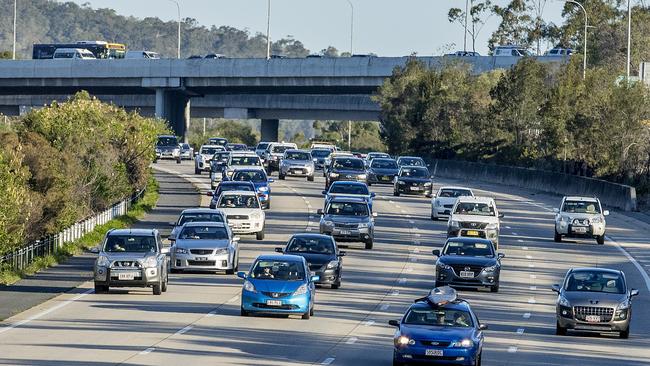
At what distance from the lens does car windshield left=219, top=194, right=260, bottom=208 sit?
178 ft

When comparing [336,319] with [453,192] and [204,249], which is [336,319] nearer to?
[204,249]

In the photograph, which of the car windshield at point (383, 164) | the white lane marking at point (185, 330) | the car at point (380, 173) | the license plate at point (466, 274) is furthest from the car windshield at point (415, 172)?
the white lane marking at point (185, 330)

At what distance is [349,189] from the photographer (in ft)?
202

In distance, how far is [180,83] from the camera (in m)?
130

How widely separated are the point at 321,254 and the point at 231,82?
89597 millimetres

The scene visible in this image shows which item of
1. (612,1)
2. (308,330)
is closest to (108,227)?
(308,330)

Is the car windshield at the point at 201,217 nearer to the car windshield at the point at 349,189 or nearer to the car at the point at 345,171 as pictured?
the car windshield at the point at 349,189

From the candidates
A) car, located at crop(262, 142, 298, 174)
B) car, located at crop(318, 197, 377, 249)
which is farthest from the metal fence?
car, located at crop(262, 142, 298, 174)

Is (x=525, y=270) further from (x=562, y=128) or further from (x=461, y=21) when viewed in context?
(x=461, y=21)

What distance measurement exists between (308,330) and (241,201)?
919 inches

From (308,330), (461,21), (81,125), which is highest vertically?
(461,21)

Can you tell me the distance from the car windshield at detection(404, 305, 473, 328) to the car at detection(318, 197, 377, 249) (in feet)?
81.1

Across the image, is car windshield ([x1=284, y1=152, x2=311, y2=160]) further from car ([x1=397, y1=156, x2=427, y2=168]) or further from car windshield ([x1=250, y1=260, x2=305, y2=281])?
car windshield ([x1=250, y1=260, x2=305, y2=281])

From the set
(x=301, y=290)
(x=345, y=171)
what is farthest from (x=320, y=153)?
(x=301, y=290)
